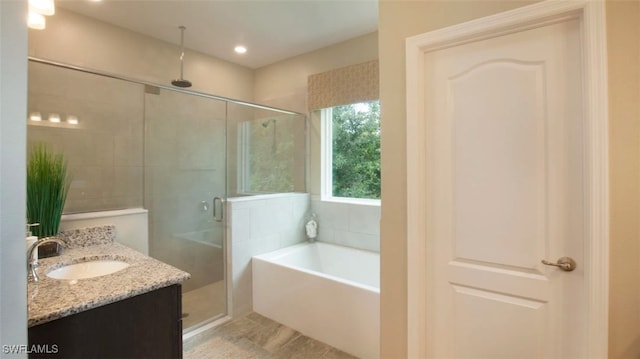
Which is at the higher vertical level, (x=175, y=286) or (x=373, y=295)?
(x=175, y=286)

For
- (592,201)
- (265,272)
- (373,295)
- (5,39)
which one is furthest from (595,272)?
(265,272)

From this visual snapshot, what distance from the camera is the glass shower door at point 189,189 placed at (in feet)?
8.84

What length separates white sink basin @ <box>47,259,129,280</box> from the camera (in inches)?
62.7

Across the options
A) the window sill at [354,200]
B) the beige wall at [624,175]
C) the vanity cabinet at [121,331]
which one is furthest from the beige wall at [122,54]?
the beige wall at [624,175]

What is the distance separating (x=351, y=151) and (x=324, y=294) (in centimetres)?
154

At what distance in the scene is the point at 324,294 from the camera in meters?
2.34

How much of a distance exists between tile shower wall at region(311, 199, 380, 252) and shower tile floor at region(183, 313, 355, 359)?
41.1 inches

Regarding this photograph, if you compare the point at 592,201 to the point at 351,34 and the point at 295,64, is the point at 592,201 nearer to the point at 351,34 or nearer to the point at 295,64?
the point at 351,34

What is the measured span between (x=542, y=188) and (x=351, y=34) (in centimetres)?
234

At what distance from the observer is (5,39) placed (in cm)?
55

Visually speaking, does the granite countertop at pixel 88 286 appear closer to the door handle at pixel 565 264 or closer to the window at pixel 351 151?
the door handle at pixel 565 264

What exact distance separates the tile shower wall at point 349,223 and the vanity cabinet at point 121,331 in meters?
1.98

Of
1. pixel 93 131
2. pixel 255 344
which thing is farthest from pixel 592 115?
pixel 93 131

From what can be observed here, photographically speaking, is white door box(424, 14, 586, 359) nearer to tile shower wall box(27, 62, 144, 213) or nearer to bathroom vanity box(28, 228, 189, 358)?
bathroom vanity box(28, 228, 189, 358)
